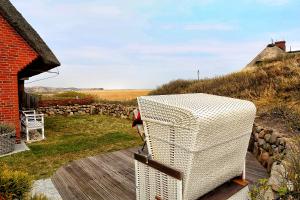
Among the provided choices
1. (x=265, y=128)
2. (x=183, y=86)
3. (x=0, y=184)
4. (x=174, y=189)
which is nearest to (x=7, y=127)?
(x=0, y=184)

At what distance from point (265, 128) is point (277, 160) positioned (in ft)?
4.54

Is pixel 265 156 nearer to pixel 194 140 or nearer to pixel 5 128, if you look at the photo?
pixel 194 140

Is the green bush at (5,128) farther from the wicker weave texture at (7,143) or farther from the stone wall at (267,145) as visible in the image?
the stone wall at (267,145)

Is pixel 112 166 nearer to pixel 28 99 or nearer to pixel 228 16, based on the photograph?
pixel 228 16

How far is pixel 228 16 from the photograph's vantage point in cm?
1083

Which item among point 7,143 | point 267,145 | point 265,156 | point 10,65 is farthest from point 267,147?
point 10,65

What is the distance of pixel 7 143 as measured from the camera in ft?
24.6

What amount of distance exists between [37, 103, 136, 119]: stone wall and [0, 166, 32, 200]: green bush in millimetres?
12074

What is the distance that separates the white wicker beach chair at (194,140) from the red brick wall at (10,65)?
23.1 ft

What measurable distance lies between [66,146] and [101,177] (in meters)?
3.64

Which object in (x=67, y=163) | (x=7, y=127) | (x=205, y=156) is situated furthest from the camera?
(x=7, y=127)

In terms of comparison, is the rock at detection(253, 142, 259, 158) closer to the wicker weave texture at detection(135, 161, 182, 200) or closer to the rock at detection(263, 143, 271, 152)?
the rock at detection(263, 143, 271, 152)

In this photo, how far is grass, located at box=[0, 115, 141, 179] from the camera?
6320mm

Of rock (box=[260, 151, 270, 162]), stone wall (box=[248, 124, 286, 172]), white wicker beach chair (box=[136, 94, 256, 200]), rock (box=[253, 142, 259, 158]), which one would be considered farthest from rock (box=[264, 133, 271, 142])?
white wicker beach chair (box=[136, 94, 256, 200])
